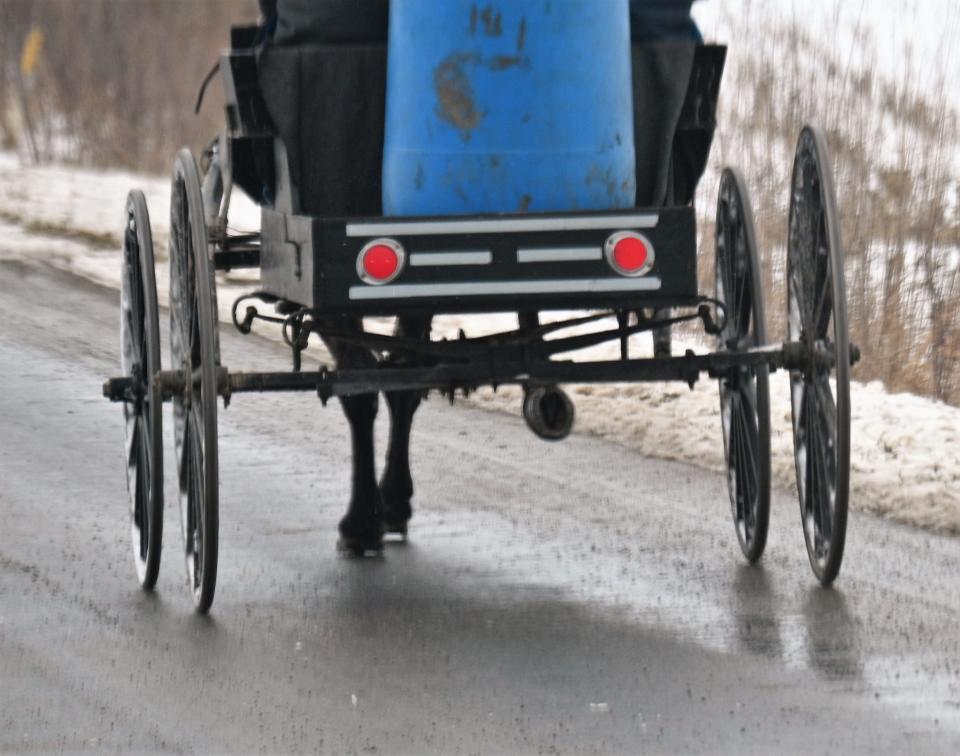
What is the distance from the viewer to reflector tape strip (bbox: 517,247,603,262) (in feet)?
19.2

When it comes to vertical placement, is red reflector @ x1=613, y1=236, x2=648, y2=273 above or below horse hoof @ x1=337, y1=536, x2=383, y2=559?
above

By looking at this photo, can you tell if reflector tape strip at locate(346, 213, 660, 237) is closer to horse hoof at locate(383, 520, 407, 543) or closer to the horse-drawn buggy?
the horse-drawn buggy

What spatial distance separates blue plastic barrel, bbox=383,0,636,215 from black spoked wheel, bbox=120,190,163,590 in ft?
2.74

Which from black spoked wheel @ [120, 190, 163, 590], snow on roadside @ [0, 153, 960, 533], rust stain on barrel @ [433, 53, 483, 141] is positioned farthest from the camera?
snow on roadside @ [0, 153, 960, 533]

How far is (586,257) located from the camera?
19.3 feet

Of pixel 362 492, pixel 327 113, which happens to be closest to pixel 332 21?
pixel 327 113

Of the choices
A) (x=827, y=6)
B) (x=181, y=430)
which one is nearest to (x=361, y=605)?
(x=181, y=430)

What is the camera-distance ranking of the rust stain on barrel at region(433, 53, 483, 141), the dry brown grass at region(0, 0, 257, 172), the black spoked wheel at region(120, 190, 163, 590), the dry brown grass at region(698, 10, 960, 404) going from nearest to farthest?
the rust stain on barrel at region(433, 53, 483, 141) → the black spoked wheel at region(120, 190, 163, 590) → the dry brown grass at region(698, 10, 960, 404) → the dry brown grass at region(0, 0, 257, 172)

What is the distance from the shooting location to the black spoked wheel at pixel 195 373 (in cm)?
582

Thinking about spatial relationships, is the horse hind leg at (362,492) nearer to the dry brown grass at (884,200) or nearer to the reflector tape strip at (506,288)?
the reflector tape strip at (506,288)

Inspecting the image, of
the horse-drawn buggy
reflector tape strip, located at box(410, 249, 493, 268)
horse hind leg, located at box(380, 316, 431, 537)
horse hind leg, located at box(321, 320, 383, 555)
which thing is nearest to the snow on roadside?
the horse-drawn buggy

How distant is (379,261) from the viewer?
5812mm

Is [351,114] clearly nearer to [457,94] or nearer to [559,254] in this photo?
[457,94]

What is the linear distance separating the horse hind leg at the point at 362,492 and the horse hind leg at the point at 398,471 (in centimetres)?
18
